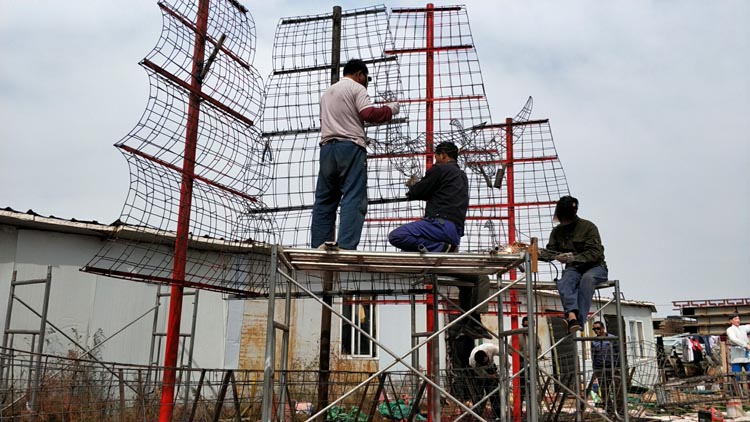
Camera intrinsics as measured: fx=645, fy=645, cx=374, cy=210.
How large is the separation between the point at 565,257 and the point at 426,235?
→ 2.38 meters

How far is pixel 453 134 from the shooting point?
38.8 ft

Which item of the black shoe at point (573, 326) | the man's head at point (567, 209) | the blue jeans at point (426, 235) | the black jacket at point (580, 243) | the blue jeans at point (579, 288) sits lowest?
the black shoe at point (573, 326)

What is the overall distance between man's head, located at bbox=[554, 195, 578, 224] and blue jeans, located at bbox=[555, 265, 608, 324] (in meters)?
0.71

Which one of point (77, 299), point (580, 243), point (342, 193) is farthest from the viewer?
point (77, 299)

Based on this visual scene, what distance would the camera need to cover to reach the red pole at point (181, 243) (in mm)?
8336

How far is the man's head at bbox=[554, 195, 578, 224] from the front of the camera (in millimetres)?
Answer: 8172

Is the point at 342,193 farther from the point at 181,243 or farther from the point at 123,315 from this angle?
the point at 123,315

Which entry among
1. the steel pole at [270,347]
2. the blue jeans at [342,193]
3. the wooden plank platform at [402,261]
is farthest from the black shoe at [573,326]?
the steel pole at [270,347]

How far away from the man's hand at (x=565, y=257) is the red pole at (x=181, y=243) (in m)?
4.71

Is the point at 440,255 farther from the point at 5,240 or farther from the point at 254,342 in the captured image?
the point at 254,342

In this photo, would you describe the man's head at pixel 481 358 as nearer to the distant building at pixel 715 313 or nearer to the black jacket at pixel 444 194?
the black jacket at pixel 444 194

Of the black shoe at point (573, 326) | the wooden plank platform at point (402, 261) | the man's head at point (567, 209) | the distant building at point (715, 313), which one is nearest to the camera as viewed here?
the wooden plank platform at point (402, 261)

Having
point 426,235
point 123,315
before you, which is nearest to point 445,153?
point 426,235

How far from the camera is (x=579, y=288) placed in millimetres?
7820
